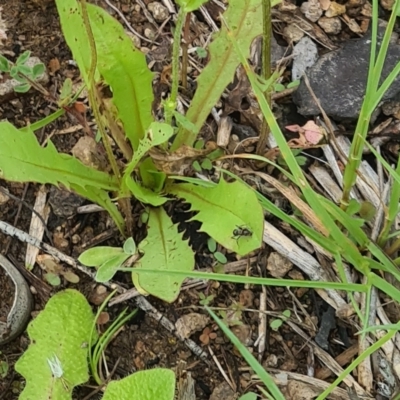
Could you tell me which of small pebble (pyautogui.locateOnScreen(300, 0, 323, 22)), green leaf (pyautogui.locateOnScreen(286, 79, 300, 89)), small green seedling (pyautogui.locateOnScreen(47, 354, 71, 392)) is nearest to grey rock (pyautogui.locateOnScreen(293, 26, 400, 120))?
green leaf (pyautogui.locateOnScreen(286, 79, 300, 89))

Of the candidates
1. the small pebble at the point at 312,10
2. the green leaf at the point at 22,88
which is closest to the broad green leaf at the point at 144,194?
the green leaf at the point at 22,88

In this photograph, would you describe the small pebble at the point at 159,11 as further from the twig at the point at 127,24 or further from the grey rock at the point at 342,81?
the grey rock at the point at 342,81

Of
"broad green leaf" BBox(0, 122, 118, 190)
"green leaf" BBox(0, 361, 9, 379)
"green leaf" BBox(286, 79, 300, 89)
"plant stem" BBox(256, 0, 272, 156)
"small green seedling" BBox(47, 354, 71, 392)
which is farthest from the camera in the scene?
"green leaf" BBox(286, 79, 300, 89)

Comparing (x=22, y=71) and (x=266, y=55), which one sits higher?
(x=266, y=55)

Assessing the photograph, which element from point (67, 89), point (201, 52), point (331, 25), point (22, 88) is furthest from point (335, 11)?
point (22, 88)

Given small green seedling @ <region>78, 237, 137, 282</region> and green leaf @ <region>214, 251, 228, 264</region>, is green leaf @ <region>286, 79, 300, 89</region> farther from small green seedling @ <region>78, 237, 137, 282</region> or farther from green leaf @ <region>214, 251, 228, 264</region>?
small green seedling @ <region>78, 237, 137, 282</region>

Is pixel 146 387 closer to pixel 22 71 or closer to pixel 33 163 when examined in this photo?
pixel 33 163

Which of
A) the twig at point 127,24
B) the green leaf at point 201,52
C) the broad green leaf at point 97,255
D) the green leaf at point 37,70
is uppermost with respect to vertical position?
the twig at point 127,24
